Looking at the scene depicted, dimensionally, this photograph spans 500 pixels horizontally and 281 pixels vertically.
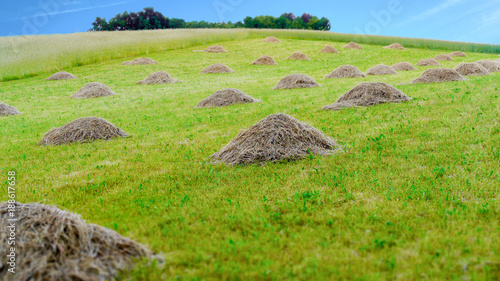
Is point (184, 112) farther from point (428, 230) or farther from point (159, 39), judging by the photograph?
point (159, 39)

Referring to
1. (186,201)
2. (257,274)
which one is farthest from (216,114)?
(257,274)

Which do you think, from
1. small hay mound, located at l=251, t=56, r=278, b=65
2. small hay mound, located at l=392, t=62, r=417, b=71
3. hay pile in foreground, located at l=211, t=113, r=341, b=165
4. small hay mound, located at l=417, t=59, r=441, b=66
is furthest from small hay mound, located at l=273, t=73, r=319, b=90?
small hay mound, located at l=417, t=59, r=441, b=66

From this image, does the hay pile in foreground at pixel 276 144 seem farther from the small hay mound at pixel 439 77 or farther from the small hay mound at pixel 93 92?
the small hay mound at pixel 93 92

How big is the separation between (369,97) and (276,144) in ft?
21.7

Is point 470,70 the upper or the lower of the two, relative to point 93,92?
upper

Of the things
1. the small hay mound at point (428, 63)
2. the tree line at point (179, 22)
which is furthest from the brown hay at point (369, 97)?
the tree line at point (179, 22)

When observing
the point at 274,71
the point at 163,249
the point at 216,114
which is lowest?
the point at 163,249

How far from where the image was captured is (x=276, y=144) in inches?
287

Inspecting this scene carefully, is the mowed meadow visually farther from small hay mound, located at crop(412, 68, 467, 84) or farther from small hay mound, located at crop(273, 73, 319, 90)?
small hay mound, located at crop(273, 73, 319, 90)

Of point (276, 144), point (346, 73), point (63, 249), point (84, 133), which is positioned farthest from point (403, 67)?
point (63, 249)

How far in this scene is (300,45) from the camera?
4191 cm

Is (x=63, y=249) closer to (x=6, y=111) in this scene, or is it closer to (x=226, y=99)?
(x=226, y=99)

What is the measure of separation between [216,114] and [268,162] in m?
6.17

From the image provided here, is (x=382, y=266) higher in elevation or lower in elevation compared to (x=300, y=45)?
lower
